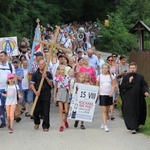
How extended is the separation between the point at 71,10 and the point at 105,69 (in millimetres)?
36628

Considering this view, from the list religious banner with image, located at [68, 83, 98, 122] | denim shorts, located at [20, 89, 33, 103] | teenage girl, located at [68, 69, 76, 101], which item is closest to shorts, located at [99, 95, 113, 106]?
religious banner with image, located at [68, 83, 98, 122]

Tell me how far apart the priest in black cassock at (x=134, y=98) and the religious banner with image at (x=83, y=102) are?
901mm

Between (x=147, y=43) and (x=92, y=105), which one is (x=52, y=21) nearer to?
(x=147, y=43)

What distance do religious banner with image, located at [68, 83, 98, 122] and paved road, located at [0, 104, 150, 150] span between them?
1.04 ft

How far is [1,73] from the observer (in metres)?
12.0

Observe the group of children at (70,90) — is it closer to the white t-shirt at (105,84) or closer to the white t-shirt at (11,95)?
the white t-shirt at (105,84)

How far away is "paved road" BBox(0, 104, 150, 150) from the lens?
31.3 ft

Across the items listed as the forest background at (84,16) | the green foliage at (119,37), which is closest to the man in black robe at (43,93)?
the forest background at (84,16)

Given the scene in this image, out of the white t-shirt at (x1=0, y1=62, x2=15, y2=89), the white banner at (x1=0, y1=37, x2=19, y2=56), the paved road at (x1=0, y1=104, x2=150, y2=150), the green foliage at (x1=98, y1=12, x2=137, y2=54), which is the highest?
the green foliage at (x1=98, y1=12, x2=137, y2=54)

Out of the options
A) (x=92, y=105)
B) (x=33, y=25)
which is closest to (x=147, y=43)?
(x=33, y=25)

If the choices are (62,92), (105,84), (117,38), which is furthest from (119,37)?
(62,92)

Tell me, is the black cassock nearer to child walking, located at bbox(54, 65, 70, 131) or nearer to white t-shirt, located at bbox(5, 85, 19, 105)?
child walking, located at bbox(54, 65, 70, 131)

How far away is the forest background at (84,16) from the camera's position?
72.8 ft

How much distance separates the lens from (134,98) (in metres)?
11.2
